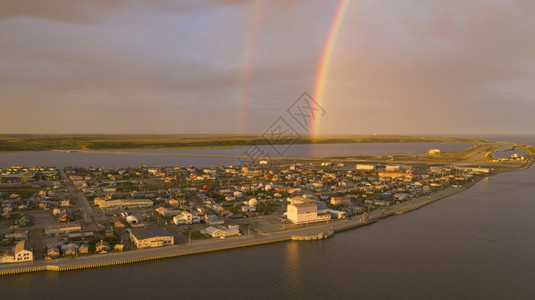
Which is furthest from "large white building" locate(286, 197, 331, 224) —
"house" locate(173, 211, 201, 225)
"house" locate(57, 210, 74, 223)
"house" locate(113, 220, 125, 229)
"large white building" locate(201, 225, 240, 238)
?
"house" locate(57, 210, 74, 223)

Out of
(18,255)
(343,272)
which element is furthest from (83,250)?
(343,272)

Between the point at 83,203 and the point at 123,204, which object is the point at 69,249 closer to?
the point at 123,204

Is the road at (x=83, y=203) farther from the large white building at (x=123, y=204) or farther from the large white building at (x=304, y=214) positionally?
the large white building at (x=304, y=214)

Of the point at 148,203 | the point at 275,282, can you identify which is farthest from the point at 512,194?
the point at 148,203

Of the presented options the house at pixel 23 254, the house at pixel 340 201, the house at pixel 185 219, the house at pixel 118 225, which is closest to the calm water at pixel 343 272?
the house at pixel 23 254

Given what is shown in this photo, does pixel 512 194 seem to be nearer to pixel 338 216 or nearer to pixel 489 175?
pixel 489 175
